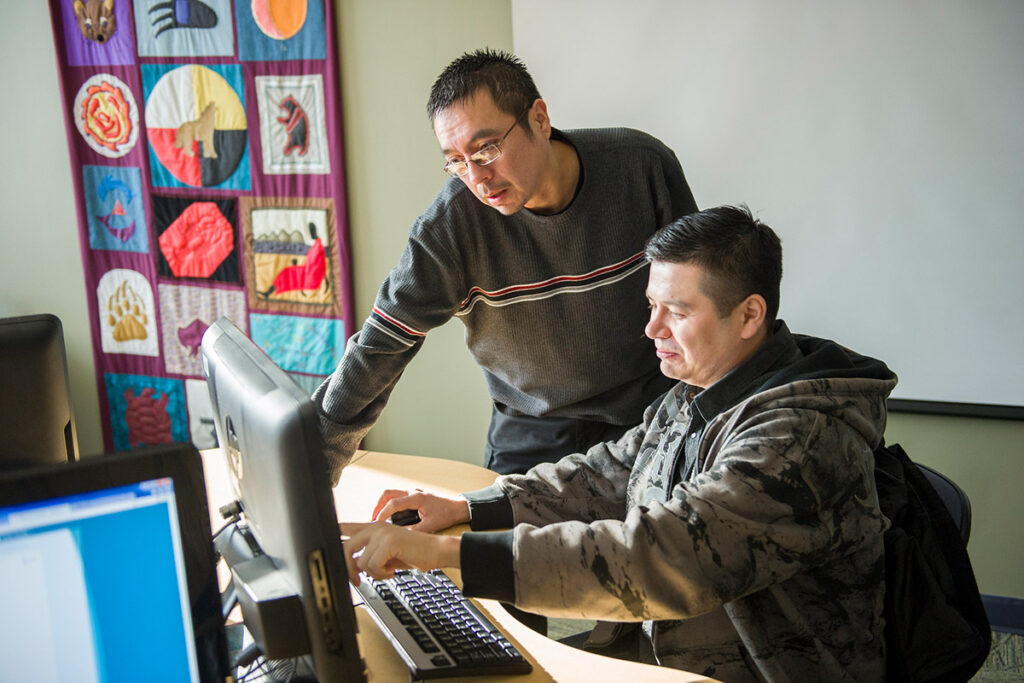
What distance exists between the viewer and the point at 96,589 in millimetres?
720

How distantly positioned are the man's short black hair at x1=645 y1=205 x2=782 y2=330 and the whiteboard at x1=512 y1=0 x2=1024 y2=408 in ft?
3.98

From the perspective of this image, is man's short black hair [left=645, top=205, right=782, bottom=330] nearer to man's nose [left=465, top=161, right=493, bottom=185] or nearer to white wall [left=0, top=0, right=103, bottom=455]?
man's nose [left=465, top=161, right=493, bottom=185]

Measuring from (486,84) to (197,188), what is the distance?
1.94 metres

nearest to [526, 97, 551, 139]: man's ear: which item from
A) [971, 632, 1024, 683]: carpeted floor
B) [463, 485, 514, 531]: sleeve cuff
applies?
[463, 485, 514, 531]: sleeve cuff

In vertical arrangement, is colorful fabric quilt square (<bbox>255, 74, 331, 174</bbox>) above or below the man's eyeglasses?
above

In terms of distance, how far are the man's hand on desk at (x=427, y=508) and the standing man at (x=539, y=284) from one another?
9.7 inches

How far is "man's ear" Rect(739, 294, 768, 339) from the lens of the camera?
1.32 metres

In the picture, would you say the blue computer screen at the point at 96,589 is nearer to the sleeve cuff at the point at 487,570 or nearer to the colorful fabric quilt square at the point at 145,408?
the sleeve cuff at the point at 487,570

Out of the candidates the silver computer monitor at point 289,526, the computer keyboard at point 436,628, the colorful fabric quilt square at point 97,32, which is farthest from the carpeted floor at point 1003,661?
the colorful fabric quilt square at point 97,32

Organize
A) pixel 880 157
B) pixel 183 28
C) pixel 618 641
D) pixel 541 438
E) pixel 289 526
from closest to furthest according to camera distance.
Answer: pixel 289 526
pixel 618 641
pixel 541 438
pixel 880 157
pixel 183 28

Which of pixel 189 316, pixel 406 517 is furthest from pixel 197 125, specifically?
pixel 406 517

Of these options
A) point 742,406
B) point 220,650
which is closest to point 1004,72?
point 742,406

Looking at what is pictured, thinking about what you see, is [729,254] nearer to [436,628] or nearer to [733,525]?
[733,525]

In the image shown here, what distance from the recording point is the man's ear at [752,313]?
1.32 m
